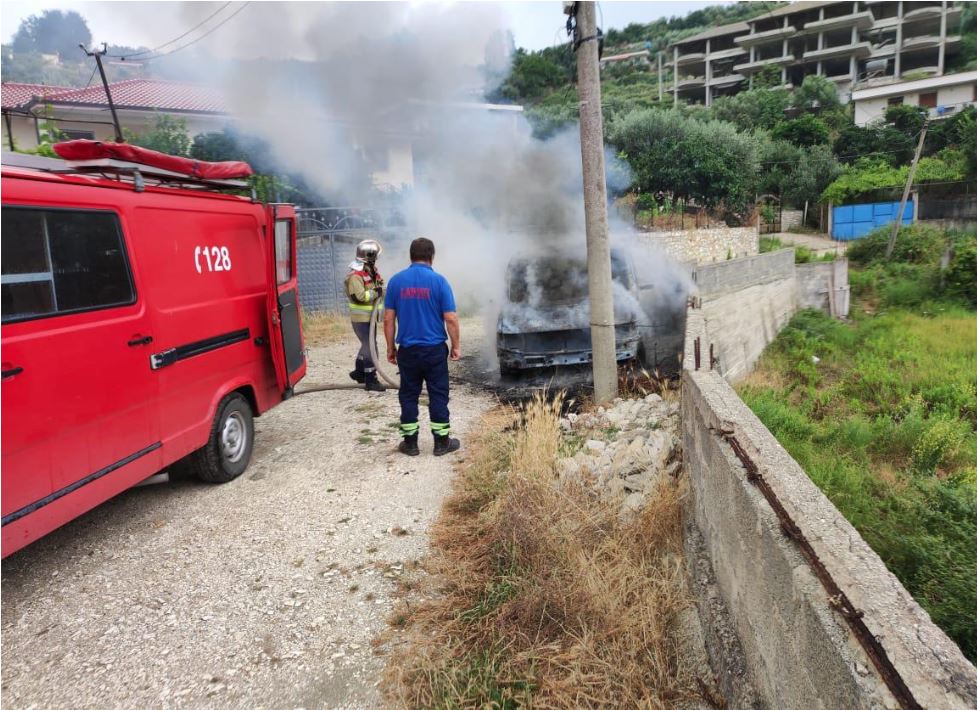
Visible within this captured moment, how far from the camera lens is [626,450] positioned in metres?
4.61

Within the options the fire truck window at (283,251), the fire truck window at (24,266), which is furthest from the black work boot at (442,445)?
the fire truck window at (24,266)

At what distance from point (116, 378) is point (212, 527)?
1.13 meters

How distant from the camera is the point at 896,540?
11.4 feet

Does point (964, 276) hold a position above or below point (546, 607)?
above

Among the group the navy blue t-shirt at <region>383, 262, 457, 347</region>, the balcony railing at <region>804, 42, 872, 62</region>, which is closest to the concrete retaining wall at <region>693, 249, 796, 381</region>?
the navy blue t-shirt at <region>383, 262, 457, 347</region>

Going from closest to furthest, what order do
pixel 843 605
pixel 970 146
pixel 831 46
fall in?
pixel 843 605
pixel 970 146
pixel 831 46

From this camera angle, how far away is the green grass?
3.16 metres

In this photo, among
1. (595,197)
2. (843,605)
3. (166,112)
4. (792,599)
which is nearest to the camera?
(843,605)

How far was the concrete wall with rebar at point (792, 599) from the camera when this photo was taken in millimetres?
1431

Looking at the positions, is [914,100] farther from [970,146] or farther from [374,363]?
[374,363]

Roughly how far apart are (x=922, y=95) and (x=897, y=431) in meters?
47.7

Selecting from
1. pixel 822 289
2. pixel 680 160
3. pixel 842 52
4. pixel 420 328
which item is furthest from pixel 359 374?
pixel 842 52

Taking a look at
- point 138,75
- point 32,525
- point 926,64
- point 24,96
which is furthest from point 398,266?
point 926,64

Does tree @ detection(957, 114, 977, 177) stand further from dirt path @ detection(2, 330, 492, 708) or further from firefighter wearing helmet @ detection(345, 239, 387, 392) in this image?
dirt path @ detection(2, 330, 492, 708)
